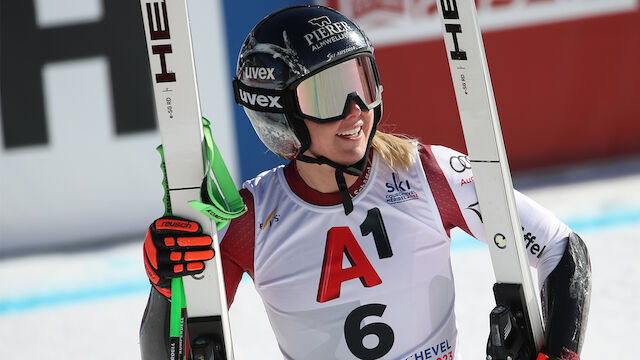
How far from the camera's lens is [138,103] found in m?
6.28

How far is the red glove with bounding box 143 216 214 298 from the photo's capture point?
1949 mm

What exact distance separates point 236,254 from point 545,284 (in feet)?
2.56

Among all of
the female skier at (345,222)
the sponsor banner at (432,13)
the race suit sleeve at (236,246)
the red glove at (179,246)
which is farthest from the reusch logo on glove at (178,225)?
the sponsor banner at (432,13)

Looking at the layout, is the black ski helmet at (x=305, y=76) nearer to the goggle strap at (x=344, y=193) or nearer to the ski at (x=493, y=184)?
the goggle strap at (x=344, y=193)

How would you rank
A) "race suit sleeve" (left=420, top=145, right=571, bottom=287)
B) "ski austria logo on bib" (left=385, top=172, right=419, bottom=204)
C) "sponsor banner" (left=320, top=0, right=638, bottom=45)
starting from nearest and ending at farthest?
"race suit sleeve" (left=420, top=145, right=571, bottom=287)
"ski austria logo on bib" (left=385, top=172, right=419, bottom=204)
"sponsor banner" (left=320, top=0, right=638, bottom=45)

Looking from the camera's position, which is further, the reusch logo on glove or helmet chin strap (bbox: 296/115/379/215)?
helmet chin strap (bbox: 296/115/379/215)

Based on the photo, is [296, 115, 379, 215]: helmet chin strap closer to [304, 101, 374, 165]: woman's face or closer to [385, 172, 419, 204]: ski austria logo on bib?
[304, 101, 374, 165]: woman's face

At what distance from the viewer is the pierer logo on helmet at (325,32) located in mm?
2154

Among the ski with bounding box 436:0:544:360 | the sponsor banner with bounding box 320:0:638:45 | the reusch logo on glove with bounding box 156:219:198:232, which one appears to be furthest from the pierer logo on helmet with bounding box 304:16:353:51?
the sponsor banner with bounding box 320:0:638:45

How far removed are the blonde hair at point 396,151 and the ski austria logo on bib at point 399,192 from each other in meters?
0.04

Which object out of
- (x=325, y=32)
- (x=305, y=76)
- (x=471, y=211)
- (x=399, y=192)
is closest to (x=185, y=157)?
(x=305, y=76)

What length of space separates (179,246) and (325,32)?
64 centimetres

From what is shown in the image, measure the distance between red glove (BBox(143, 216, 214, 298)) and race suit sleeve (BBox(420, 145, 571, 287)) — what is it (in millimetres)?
637

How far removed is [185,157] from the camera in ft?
6.40
